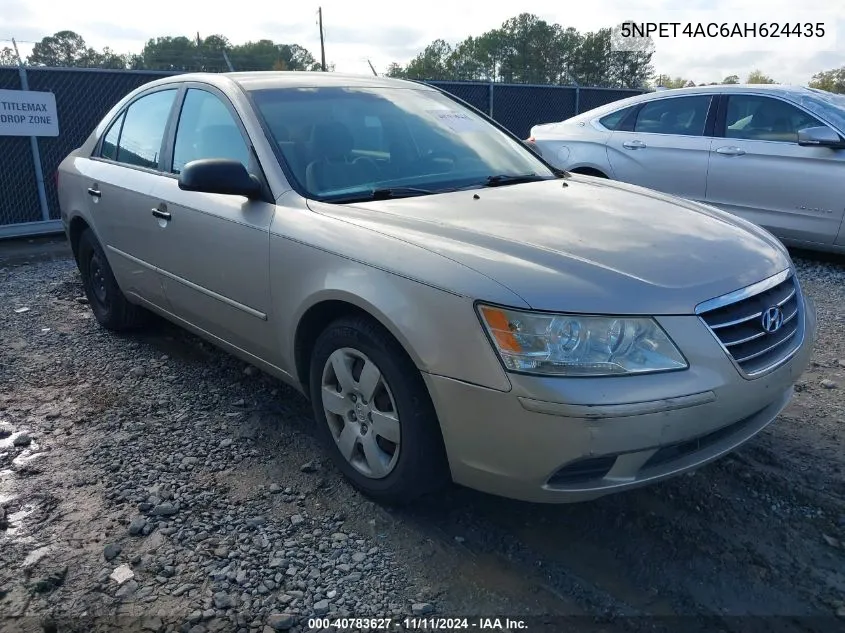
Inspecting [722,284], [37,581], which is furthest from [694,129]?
[37,581]

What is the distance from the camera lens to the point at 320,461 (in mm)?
3320

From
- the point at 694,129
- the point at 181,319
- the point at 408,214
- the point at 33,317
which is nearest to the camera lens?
the point at 408,214

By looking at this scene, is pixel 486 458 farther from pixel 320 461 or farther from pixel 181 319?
pixel 181 319

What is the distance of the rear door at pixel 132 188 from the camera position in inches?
163

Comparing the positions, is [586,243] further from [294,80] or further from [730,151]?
[730,151]

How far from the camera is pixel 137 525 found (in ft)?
9.29

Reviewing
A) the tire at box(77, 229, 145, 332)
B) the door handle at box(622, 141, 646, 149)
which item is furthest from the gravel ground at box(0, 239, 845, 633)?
the door handle at box(622, 141, 646, 149)

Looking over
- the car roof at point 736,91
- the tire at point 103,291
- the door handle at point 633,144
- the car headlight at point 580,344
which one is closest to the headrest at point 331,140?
the car headlight at point 580,344

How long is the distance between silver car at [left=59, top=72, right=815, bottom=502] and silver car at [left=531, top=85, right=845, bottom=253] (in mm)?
3203

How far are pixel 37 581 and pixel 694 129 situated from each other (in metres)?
6.42

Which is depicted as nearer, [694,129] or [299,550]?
[299,550]

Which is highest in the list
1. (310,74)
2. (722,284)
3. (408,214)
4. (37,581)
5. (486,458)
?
(310,74)

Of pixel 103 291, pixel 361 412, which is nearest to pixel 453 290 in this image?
pixel 361 412

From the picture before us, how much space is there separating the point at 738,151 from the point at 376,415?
5163mm
